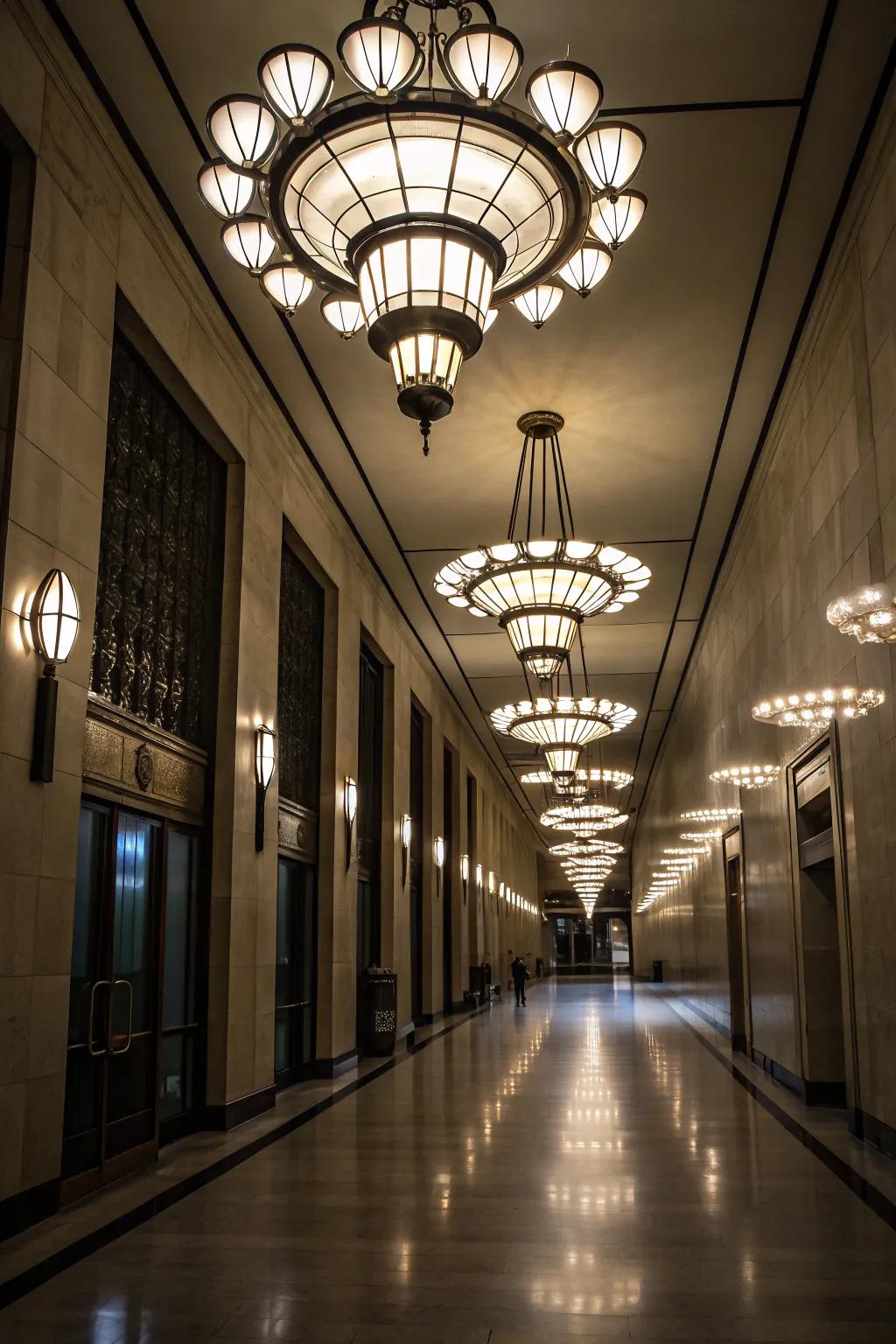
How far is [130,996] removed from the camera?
6000 mm

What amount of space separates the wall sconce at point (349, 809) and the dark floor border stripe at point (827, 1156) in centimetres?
422

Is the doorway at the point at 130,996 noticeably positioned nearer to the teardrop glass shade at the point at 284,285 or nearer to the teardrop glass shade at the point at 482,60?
the teardrop glass shade at the point at 284,285

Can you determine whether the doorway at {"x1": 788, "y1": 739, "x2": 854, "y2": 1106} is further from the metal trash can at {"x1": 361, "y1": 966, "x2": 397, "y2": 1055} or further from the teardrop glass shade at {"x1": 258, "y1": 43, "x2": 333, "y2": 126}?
the teardrop glass shade at {"x1": 258, "y1": 43, "x2": 333, "y2": 126}

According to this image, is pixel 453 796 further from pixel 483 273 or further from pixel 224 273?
pixel 483 273

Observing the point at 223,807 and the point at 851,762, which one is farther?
the point at 223,807

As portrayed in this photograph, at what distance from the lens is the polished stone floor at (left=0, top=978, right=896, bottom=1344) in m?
3.65

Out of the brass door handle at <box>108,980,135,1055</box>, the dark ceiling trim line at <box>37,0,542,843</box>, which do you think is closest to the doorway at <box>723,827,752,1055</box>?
the dark ceiling trim line at <box>37,0,542,843</box>

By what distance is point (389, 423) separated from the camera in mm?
9047

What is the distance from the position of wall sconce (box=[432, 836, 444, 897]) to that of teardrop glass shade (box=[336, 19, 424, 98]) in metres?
14.2

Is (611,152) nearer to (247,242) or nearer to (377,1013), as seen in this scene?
(247,242)

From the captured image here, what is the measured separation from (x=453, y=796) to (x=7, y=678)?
15.4m

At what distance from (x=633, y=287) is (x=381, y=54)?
4119 millimetres

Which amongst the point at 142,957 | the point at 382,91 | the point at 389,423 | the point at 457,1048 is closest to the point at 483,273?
Answer: the point at 382,91

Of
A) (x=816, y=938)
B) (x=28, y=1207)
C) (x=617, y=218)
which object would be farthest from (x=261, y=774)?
(x=617, y=218)
